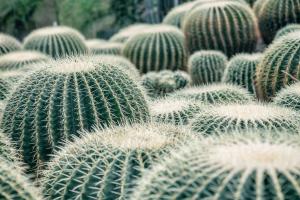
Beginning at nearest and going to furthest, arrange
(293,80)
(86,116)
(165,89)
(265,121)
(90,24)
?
(265,121) < (86,116) < (293,80) < (165,89) < (90,24)

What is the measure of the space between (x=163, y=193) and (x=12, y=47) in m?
5.97

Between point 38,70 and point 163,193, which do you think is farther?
point 38,70

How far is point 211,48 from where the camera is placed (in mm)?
7848

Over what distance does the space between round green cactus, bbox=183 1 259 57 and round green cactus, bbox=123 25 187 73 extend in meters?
0.21

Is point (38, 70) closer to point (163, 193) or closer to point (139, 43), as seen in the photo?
point (163, 193)

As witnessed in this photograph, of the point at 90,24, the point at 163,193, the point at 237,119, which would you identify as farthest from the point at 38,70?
the point at 90,24

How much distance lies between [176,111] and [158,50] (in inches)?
129

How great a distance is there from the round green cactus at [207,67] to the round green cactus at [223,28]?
22.9 inches

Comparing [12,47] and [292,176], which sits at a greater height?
[292,176]

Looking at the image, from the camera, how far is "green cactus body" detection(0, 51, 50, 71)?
663 cm

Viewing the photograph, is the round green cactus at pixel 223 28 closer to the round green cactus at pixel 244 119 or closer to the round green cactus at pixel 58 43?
the round green cactus at pixel 58 43

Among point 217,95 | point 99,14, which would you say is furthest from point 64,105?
point 99,14

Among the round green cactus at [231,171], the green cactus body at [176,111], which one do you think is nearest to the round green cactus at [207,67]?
the green cactus body at [176,111]

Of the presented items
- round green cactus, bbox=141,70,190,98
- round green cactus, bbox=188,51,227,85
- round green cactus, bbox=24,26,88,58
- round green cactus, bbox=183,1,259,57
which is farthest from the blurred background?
round green cactus, bbox=141,70,190,98
